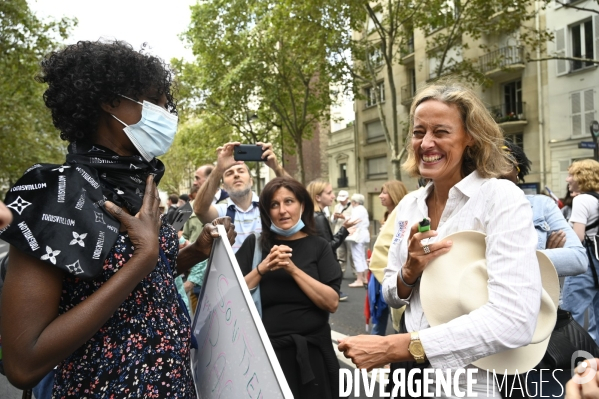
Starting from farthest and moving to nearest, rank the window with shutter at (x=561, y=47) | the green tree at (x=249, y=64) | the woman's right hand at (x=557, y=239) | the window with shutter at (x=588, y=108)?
the green tree at (x=249, y=64)
the window with shutter at (x=561, y=47)
the window with shutter at (x=588, y=108)
the woman's right hand at (x=557, y=239)

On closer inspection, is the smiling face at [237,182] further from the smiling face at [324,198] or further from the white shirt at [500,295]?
the smiling face at [324,198]

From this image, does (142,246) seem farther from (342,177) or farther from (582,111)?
(342,177)

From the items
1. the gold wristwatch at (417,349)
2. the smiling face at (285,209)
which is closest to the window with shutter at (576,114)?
the smiling face at (285,209)

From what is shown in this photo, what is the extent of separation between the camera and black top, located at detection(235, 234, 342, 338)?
9.61ft

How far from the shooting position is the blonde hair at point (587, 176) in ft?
15.7

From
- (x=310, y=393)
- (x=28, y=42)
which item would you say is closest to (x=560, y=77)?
(x=28, y=42)

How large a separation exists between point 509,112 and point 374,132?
974 cm

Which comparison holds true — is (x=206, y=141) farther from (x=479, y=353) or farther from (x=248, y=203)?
(x=479, y=353)

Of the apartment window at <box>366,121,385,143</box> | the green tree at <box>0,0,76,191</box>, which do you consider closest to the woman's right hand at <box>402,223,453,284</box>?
the green tree at <box>0,0,76,191</box>

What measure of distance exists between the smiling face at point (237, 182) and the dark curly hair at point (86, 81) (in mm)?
2688

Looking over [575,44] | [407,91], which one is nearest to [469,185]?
[575,44]

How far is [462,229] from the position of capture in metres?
1.75

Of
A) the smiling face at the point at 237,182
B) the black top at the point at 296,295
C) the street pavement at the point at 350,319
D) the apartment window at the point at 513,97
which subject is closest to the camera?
the black top at the point at 296,295

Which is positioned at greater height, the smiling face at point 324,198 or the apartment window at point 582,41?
the apartment window at point 582,41
